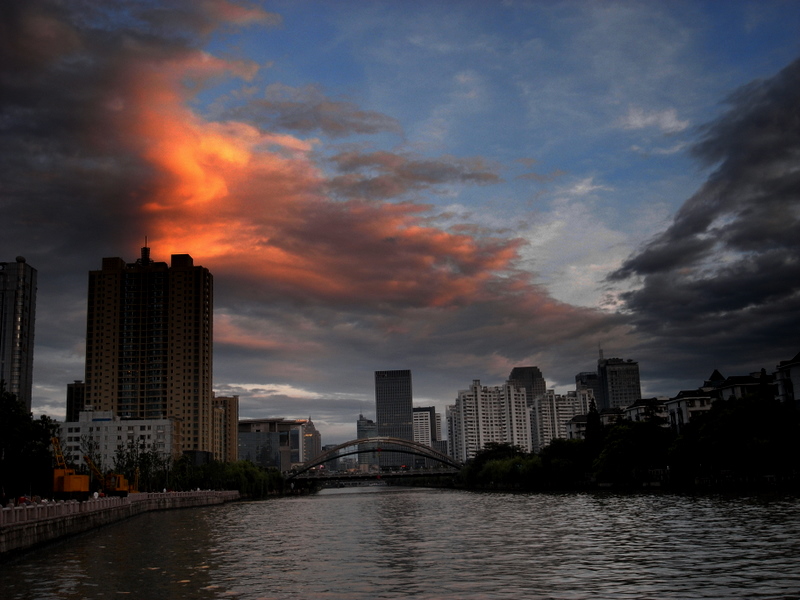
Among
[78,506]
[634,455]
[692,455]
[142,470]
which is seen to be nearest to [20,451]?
[78,506]

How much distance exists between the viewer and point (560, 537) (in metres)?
49.2

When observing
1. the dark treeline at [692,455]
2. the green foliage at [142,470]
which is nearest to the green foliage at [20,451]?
the green foliage at [142,470]

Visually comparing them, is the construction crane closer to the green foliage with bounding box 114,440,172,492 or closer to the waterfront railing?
the waterfront railing

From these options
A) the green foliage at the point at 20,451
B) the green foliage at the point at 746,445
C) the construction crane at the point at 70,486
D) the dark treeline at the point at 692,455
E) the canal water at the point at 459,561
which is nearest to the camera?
the canal water at the point at 459,561

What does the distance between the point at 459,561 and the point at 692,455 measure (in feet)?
260

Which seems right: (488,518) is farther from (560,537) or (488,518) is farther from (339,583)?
(339,583)

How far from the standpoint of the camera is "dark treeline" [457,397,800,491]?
94.0 meters

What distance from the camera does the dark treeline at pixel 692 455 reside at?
308 feet

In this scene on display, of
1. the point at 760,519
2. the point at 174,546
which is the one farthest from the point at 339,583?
the point at 760,519

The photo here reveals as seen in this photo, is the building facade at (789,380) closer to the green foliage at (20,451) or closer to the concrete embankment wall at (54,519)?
the concrete embankment wall at (54,519)

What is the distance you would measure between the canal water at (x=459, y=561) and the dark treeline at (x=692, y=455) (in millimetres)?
28722

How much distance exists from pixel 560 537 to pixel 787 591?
24.1 metres

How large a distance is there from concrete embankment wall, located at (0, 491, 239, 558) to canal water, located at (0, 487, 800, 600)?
120 centimetres

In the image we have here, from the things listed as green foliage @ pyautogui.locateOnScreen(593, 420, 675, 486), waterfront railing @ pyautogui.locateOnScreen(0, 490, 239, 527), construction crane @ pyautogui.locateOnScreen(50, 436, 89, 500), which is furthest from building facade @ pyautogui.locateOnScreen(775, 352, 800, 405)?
construction crane @ pyautogui.locateOnScreen(50, 436, 89, 500)
